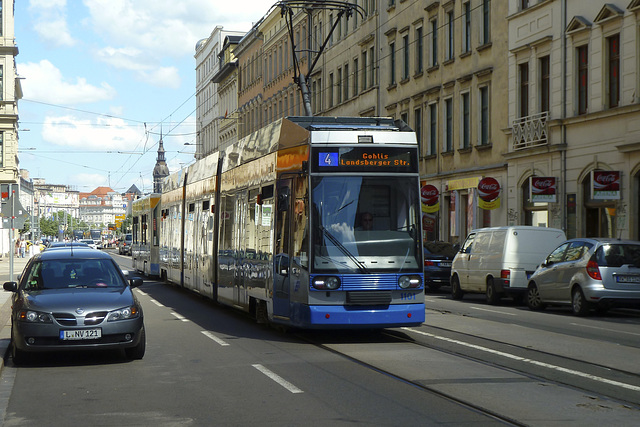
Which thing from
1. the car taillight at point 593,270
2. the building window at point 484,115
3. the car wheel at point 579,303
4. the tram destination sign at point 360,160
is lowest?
the car wheel at point 579,303

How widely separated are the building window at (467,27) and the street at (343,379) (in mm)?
24670

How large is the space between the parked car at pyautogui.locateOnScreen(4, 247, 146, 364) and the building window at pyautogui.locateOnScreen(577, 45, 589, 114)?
2161cm

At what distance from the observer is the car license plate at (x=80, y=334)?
11.9m

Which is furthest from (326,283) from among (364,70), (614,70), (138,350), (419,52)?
(364,70)

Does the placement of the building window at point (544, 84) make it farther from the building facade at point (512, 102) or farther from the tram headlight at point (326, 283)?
the tram headlight at point (326, 283)

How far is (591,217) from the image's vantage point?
104 ft

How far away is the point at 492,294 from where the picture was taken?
1003 inches

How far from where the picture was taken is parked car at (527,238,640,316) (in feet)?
67.7

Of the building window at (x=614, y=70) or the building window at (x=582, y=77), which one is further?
the building window at (x=582, y=77)

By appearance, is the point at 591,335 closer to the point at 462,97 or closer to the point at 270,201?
the point at 270,201

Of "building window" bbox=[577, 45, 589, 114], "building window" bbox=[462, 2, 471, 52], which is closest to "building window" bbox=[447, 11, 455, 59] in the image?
"building window" bbox=[462, 2, 471, 52]

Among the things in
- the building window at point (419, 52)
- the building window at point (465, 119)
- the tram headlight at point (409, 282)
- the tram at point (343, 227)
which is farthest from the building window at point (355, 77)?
the tram headlight at point (409, 282)

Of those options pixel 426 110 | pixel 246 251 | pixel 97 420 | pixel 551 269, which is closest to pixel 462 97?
pixel 426 110

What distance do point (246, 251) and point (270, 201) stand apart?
177cm
